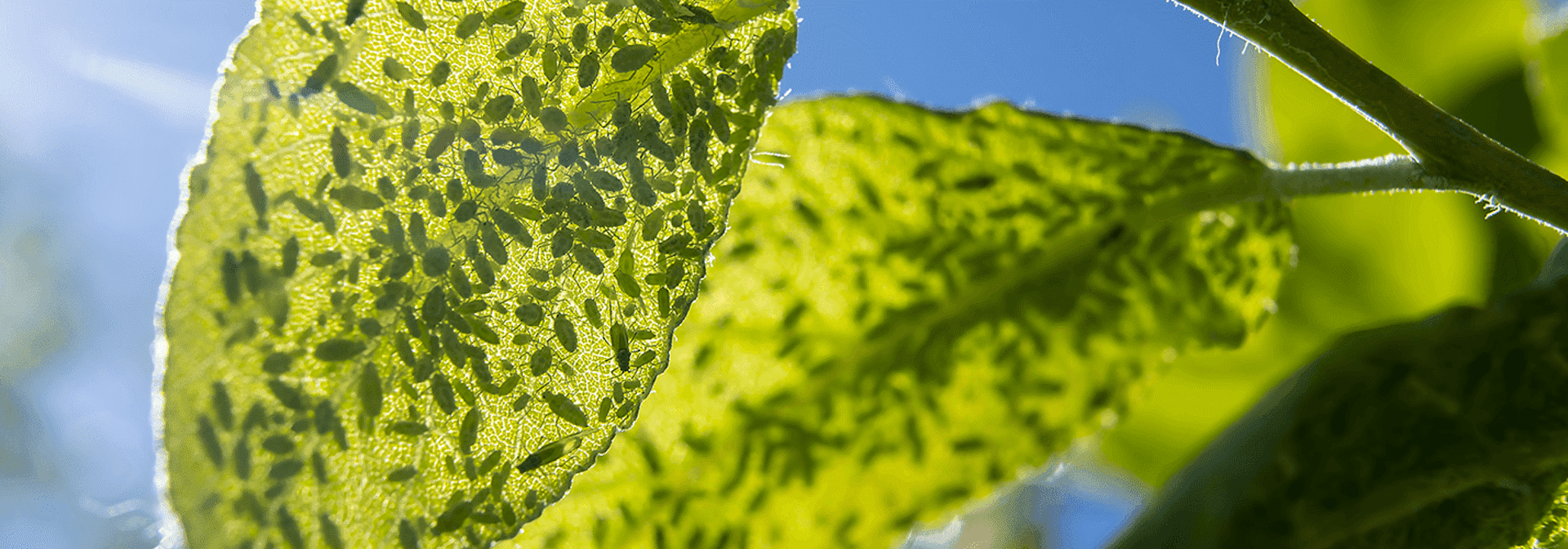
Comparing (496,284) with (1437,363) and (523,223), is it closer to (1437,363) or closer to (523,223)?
(523,223)

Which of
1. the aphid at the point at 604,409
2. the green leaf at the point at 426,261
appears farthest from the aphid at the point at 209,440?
the aphid at the point at 604,409

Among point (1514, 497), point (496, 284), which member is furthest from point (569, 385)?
point (1514, 497)

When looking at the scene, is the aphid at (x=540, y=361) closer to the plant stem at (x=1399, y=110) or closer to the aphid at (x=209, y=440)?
the aphid at (x=209, y=440)

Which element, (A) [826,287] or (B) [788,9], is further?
(A) [826,287]

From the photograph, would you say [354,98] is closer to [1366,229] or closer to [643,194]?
[643,194]

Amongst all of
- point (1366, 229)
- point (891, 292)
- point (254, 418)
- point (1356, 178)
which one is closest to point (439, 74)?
point (254, 418)

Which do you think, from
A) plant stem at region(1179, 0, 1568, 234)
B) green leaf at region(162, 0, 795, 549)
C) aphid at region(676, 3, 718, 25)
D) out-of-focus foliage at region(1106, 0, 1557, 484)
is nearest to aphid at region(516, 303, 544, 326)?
green leaf at region(162, 0, 795, 549)

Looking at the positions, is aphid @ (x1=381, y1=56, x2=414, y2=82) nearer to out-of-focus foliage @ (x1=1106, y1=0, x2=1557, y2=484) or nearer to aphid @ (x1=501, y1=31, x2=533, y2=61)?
aphid @ (x1=501, y1=31, x2=533, y2=61)
